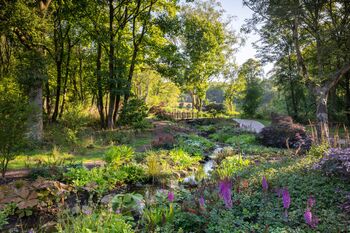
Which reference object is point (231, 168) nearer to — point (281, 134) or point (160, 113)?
point (281, 134)

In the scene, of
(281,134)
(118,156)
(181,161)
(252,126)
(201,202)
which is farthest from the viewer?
(252,126)

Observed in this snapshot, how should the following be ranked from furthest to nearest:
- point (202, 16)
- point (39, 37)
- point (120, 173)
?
point (202, 16) → point (39, 37) → point (120, 173)

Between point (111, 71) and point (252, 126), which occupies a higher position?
point (111, 71)

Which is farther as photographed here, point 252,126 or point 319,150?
point 252,126

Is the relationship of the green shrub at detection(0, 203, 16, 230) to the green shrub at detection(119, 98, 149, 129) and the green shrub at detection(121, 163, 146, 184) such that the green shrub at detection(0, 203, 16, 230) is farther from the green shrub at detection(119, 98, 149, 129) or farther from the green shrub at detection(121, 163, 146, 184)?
the green shrub at detection(119, 98, 149, 129)

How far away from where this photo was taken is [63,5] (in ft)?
36.7

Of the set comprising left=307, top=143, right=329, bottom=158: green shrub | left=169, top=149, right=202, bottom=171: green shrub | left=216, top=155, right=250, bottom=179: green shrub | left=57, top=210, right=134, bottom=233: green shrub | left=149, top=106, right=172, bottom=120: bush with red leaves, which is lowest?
left=169, top=149, right=202, bottom=171: green shrub

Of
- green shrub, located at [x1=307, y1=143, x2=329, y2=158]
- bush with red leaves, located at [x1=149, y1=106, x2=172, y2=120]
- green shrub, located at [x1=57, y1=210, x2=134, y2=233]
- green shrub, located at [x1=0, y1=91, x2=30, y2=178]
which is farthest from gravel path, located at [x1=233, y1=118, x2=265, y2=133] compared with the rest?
green shrub, located at [x1=57, y1=210, x2=134, y2=233]

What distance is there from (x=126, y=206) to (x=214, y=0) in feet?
85.9

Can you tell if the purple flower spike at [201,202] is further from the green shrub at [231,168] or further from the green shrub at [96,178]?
the green shrub at [96,178]

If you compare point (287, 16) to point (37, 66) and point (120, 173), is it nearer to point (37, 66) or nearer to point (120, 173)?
point (120, 173)

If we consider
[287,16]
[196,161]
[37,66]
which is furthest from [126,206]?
[287,16]

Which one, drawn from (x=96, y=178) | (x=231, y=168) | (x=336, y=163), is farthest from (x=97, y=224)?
(x=231, y=168)

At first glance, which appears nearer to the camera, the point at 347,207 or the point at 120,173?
the point at 347,207
